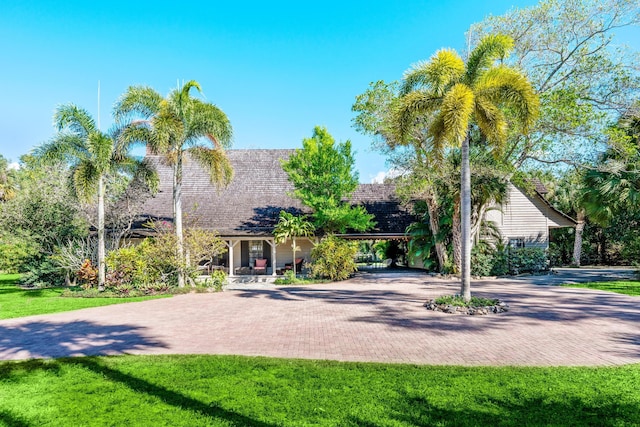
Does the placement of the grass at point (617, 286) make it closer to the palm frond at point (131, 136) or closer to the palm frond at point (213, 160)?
the palm frond at point (213, 160)

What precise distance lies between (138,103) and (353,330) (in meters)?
Result: 13.1

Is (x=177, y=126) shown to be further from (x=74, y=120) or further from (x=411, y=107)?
(x=411, y=107)

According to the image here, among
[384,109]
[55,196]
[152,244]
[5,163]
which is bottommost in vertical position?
[152,244]

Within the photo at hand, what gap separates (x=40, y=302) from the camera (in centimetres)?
1409

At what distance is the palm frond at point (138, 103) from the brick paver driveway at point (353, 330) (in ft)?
26.1

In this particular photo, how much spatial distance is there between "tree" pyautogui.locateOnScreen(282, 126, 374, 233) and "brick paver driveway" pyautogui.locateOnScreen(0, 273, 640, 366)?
19.6ft

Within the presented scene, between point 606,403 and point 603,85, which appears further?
point 603,85

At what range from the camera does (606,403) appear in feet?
15.7

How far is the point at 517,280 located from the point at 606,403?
15.3 metres

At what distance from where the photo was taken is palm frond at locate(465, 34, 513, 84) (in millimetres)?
11123

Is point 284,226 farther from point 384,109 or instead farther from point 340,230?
point 384,109

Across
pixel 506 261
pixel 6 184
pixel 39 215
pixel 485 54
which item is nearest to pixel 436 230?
pixel 506 261

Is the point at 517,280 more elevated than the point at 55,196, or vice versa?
the point at 55,196

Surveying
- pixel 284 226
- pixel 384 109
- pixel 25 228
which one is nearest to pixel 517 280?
pixel 384 109
